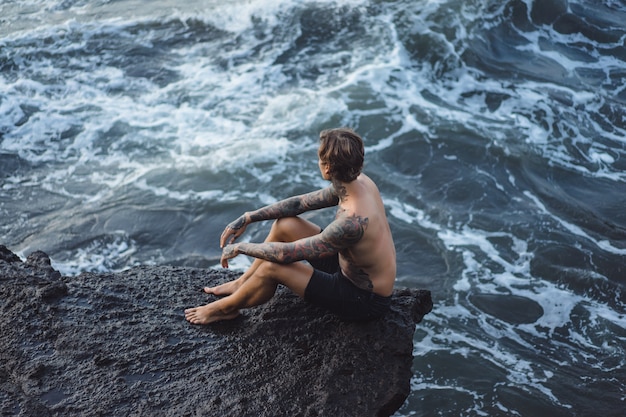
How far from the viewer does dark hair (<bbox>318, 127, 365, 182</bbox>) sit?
4211mm

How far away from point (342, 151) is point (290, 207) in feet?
2.53

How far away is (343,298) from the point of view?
4.56m

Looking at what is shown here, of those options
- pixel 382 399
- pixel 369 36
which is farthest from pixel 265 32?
pixel 382 399

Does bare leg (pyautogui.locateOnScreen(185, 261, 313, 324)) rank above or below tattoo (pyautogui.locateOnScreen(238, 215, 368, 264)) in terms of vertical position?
below

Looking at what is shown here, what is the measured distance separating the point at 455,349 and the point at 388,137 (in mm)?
4262

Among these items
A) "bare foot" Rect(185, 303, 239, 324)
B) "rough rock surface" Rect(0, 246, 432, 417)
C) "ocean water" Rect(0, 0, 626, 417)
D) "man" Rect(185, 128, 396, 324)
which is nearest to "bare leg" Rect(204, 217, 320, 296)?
"man" Rect(185, 128, 396, 324)

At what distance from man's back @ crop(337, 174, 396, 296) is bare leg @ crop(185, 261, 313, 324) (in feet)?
0.95

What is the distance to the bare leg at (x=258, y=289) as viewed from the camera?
4.56 meters

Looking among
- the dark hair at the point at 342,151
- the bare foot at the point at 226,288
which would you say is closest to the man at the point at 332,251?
the dark hair at the point at 342,151

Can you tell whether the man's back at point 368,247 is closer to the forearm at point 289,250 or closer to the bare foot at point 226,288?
the forearm at point 289,250

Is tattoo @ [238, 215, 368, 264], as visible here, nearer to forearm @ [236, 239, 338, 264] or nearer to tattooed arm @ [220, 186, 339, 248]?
forearm @ [236, 239, 338, 264]

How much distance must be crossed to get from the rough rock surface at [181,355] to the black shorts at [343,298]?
0.10 meters

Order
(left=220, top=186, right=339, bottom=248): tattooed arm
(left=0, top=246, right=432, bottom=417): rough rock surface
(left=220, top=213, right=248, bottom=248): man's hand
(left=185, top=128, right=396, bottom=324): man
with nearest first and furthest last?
1. (left=0, top=246, right=432, bottom=417): rough rock surface
2. (left=185, top=128, right=396, bottom=324): man
3. (left=220, top=186, right=339, bottom=248): tattooed arm
4. (left=220, top=213, right=248, bottom=248): man's hand

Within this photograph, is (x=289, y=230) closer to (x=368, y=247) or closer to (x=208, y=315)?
(x=368, y=247)
